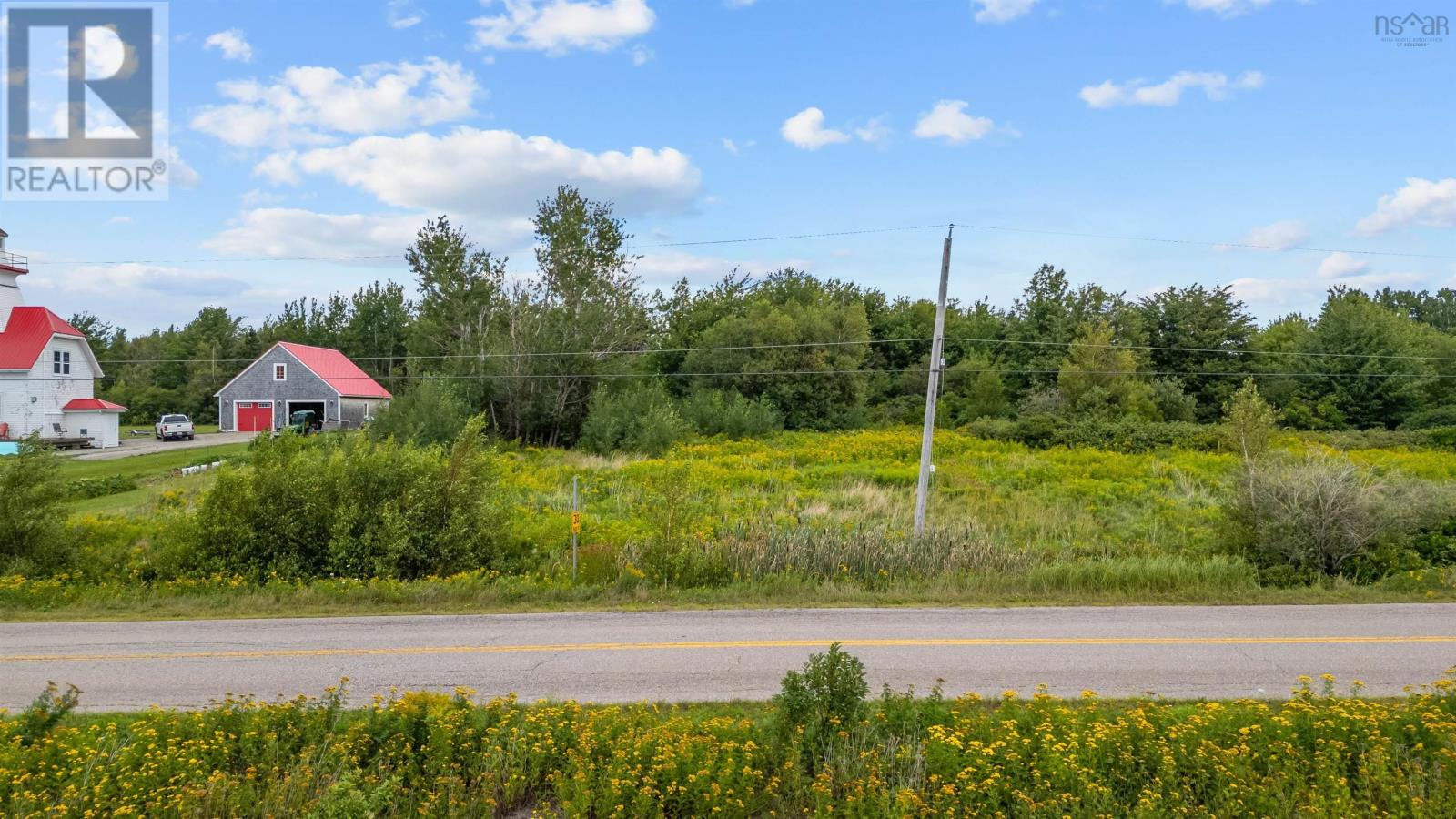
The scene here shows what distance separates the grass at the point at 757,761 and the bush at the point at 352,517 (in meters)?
7.83

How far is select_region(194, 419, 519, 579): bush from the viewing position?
15.0m

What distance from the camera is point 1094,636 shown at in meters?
11.0

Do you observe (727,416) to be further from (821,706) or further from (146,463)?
(821,706)

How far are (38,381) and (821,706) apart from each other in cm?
5088

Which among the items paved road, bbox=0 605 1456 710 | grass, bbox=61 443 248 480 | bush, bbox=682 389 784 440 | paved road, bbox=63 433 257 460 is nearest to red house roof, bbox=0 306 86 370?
paved road, bbox=63 433 257 460

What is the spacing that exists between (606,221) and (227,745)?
44.1 meters

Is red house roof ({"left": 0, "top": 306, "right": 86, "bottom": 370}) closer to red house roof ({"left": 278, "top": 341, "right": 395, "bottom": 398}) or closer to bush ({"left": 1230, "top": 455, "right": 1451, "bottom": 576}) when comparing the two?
red house roof ({"left": 278, "top": 341, "right": 395, "bottom": 398})

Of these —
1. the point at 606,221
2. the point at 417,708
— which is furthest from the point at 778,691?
the point at 606,221

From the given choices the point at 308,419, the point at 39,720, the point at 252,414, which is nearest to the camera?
the point at 39,720

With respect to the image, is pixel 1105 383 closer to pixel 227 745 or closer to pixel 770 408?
pixel 770 408

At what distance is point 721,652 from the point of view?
33.7ft

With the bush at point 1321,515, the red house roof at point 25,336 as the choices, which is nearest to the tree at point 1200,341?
the bush at point 1321,515

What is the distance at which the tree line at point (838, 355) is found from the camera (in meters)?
39.2

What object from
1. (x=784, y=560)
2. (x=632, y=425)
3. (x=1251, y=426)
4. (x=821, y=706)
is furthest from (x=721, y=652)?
(x=632, y=425)
